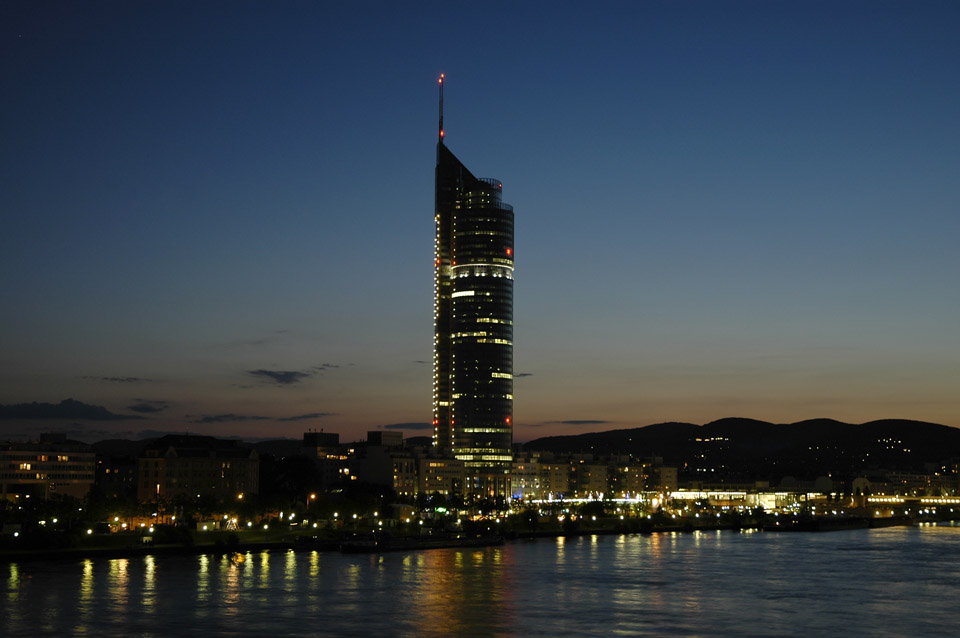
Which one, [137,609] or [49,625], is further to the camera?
[137,609]

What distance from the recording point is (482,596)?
225 ft

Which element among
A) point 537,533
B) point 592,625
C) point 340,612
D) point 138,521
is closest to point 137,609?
point 340,612

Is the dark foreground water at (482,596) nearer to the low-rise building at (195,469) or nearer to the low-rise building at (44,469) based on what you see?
the low-rise building at (195,469)

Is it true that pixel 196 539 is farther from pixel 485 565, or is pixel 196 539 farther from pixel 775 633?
pixel 775 633

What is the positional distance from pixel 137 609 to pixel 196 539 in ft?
161

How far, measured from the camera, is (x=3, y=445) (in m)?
151

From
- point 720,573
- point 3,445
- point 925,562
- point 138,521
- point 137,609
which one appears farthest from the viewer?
point 3,445

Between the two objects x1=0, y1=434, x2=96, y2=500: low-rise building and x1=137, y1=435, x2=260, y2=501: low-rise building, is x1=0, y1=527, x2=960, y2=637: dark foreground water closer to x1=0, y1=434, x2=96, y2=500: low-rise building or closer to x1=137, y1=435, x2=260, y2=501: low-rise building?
x1=137, y1=435, x2=260, y2=501: low-rise building

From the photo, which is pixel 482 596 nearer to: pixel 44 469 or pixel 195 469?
pixel 195 469

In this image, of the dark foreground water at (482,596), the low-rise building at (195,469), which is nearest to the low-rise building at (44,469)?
the low-rise building at (195,469)

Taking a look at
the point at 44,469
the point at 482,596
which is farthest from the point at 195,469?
the point at 482,596

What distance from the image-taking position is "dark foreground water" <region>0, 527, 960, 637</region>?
183 feet

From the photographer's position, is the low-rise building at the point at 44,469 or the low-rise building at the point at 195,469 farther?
the low-rise building at the point at 195,469

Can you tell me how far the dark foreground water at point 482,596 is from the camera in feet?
183
